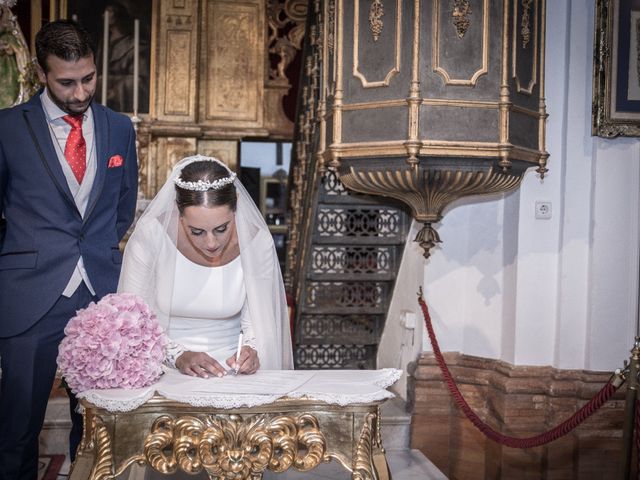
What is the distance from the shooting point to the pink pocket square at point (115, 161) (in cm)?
299

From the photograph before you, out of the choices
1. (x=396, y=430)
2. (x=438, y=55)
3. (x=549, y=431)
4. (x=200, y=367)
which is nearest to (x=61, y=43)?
(x=200, y=367)

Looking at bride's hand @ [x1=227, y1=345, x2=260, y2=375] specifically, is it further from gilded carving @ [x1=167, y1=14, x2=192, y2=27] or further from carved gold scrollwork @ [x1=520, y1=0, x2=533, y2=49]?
gilded carving @ [x1=167, y1=14, x2=192, y2=27]

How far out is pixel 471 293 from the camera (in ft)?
16.1

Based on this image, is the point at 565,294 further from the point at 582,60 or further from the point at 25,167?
the point at 25,167

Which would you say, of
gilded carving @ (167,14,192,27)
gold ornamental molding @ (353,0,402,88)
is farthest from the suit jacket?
gilded carving @ (167,14,192,27)

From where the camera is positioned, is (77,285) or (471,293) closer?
(77,285)

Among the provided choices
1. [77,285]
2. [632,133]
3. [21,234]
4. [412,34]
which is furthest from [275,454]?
[632,133]

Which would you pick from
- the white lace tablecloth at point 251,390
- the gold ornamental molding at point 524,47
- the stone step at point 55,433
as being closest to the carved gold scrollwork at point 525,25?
the gold ornamental molding at point 524,47

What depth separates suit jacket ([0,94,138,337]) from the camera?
2.80m

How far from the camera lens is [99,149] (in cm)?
295

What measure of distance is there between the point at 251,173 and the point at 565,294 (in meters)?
5.59

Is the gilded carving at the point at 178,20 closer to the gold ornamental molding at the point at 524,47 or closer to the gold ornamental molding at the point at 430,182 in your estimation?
the gold ornamental molding at the point at 430,182

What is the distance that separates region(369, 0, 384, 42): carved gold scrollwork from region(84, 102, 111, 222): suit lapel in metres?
1.51

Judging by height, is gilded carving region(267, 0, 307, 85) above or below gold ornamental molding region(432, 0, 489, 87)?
above
